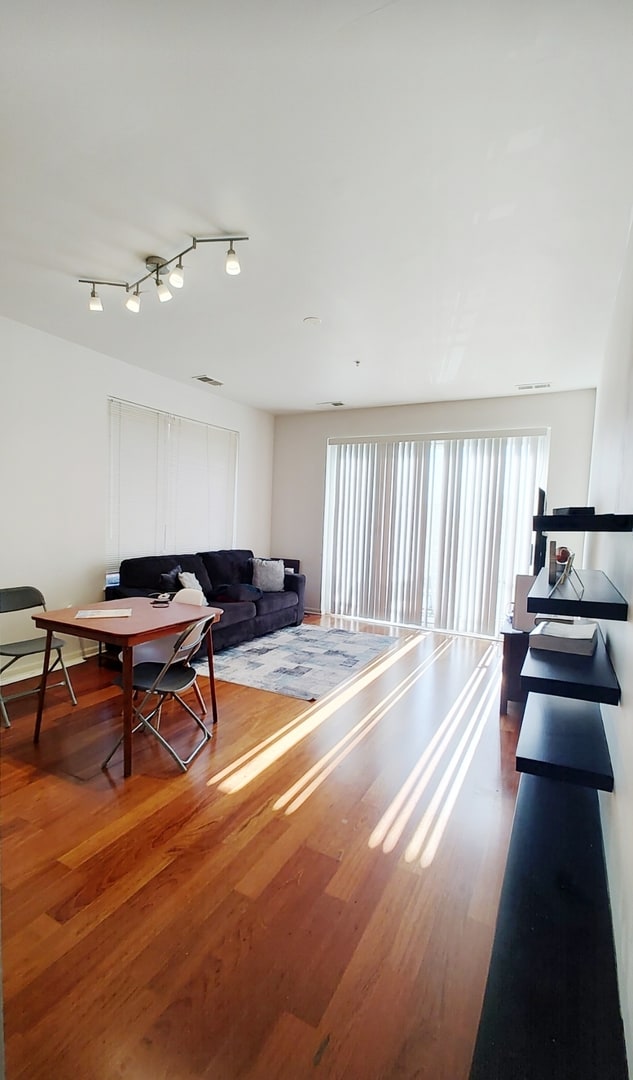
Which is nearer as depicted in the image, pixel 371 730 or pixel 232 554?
pixel 371 730

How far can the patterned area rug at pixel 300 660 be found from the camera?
12.6ft

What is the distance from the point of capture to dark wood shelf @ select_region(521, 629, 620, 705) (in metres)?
1.35

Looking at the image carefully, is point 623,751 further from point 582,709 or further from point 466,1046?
point 466,1046

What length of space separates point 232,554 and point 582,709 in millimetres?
4581

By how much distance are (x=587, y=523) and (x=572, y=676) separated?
0.50 metres

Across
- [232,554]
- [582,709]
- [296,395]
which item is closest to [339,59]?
[582,709]

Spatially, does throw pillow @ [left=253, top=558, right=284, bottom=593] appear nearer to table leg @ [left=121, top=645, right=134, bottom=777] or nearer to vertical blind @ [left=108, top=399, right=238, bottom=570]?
vertical blind @ [left=108, top=399, right=238, bottom=570]

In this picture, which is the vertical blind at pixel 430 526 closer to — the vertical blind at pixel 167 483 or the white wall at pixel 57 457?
the vertical blind at pixel 167 483

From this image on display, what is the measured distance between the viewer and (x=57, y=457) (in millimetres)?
3996

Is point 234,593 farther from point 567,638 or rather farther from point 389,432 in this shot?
point 567,638

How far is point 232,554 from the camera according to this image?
590 cm

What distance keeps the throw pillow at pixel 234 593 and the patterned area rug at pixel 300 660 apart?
490 mm

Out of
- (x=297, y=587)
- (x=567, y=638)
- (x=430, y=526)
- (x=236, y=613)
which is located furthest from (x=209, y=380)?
(x=567, y=638)

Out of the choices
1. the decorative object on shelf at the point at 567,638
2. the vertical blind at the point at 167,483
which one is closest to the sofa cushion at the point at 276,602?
the vertical blind at the point at 167,483
